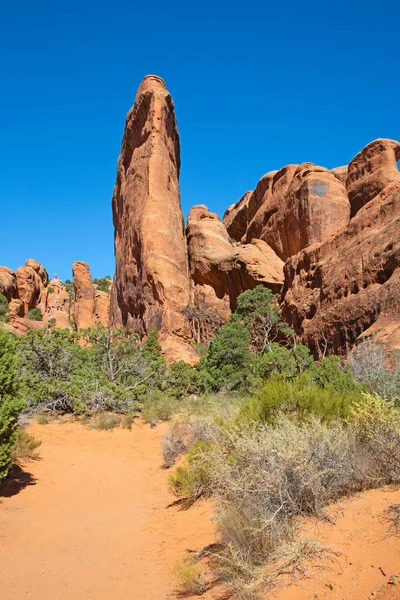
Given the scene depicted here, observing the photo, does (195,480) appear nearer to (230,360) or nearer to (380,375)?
(380,375)

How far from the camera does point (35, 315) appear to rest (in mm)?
44188

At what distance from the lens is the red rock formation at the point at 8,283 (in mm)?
39872

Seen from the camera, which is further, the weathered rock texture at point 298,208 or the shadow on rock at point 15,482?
the weathered rock texture at point 298,208

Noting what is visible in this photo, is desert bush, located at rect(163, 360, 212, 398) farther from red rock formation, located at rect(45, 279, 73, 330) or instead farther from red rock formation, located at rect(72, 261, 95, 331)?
red rock formation, located at rect(45, 279, 73, 330)

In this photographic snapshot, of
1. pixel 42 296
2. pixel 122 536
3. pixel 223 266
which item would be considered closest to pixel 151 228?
pixel 223 266

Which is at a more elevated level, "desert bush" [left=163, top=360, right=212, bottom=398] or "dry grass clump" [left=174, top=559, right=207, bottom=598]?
"desert bush" [left=163, top=360, right=212, bottom=398]

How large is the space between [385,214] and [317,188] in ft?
25.1

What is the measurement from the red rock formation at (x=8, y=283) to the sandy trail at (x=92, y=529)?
34382 mm

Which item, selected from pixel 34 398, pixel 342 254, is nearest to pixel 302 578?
pixel 34 398

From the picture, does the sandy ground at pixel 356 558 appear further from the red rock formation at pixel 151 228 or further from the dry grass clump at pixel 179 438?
the red rock formation at pixel 151 228

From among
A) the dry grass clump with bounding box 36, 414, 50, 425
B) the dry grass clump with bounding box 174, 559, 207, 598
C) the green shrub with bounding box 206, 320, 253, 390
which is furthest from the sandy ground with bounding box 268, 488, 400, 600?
the green shrub with bounding box 206, 320, 253, 390

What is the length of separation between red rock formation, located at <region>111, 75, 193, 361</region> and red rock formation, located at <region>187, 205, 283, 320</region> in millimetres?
1691

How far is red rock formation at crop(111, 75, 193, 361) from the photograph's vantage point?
2623 cm

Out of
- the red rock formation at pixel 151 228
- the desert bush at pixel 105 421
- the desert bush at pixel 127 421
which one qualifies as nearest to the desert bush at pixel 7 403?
the desert bush at pixel 105 421
